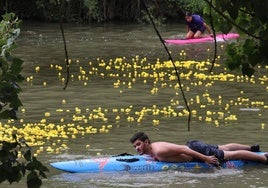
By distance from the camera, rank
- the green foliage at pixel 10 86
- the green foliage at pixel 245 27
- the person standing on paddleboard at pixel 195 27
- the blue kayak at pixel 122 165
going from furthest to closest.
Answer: the person standing on paddleboard at pixel 195 27 → the blue kayak at pixel 122 165 → the green foliage at pixel 10 86 → the green foliage at pixel 245 27

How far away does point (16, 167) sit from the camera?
3178 mm

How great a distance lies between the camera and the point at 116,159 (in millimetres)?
11359

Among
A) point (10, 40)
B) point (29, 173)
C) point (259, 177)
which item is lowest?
point (259, 177)

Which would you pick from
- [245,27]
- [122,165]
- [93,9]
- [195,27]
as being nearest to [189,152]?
[122,165]

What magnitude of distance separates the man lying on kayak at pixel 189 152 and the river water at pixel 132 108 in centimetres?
21

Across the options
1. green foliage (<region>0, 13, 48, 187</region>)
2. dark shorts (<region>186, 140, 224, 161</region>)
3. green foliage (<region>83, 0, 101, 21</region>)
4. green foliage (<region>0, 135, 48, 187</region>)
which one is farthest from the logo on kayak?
green foliage (<region>83, 0, 101, 21</region>)

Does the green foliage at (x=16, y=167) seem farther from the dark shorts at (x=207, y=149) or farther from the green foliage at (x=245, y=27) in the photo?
the dark shorts at (x=207, y=149)

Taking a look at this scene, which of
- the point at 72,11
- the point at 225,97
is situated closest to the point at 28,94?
the point at 225,97

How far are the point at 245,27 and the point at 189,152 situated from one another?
8.25 meters

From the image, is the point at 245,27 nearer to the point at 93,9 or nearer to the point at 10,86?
the point at 10,86

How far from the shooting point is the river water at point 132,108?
11344mm

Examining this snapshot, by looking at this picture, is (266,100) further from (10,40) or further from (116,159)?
(10,40)

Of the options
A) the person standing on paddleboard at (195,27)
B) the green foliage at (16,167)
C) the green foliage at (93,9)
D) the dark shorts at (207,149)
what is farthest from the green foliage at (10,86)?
the green foliage at (93,9)

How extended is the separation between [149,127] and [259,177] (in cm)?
355
